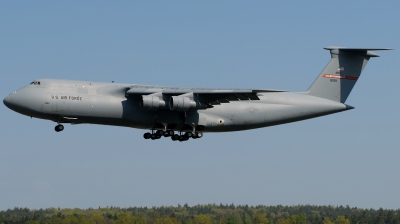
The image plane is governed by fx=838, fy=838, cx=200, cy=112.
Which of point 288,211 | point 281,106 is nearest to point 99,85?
point 281,106

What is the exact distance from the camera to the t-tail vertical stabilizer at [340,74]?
36438mm

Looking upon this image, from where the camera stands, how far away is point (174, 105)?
31.5 m

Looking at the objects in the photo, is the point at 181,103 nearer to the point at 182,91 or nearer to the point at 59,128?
the point at 182,91

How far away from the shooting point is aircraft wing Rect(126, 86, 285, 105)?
104ft

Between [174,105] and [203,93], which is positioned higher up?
[203,93]

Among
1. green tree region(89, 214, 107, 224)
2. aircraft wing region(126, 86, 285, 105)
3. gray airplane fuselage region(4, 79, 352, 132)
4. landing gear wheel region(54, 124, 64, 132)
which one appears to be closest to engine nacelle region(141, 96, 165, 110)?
aircraft wing region(126, 86, 285, 105)

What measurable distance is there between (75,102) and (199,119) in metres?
5.15

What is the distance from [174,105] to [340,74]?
29.4 ft

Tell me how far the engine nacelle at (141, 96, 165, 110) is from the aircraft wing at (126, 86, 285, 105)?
0.35 meters

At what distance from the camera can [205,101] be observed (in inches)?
1286

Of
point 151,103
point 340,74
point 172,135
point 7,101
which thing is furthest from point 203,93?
point 340,74

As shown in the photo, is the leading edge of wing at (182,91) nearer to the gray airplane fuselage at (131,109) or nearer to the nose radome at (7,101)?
the gray airplane fuselage at (131,109)

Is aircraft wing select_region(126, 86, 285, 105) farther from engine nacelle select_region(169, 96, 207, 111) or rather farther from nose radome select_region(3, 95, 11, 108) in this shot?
nose radome select_region(3, 95, 11, 108)


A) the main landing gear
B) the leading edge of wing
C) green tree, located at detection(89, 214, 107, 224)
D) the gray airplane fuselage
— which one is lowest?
green tree, located at detection(89, 214, 107, 224)
